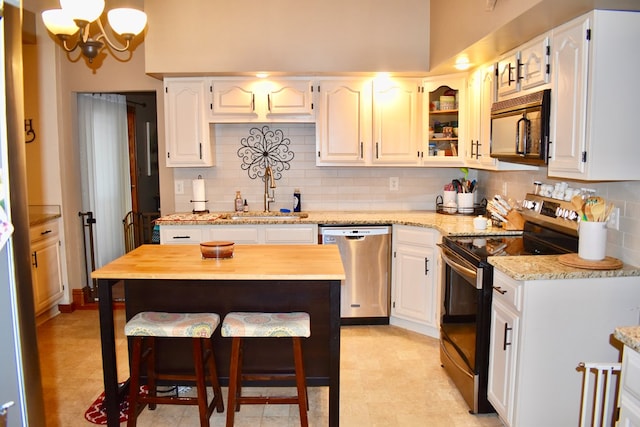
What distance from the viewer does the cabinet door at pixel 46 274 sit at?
427cm

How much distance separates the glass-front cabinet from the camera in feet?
13.9

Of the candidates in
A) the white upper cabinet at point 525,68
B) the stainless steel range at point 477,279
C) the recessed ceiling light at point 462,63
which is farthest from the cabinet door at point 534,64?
the stainless steel range at point 477,279

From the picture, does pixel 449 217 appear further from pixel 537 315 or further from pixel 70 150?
pixel 70 150

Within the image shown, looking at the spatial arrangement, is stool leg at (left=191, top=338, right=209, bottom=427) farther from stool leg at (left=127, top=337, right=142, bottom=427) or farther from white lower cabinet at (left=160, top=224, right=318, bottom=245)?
white lower cabinet at (left=160, top=224, right=318, bottom=245)

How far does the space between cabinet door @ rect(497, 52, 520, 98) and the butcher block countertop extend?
1.52 m

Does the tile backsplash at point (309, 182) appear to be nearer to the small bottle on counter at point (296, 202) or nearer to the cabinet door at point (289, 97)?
the small bottle on counter at point (296, 202)

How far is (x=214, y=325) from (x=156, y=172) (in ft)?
16.3

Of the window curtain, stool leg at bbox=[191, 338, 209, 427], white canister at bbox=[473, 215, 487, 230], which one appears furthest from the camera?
the window curtain

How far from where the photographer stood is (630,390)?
5.38ft

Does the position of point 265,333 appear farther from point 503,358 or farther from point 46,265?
point 46,265

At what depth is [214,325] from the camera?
2.53m

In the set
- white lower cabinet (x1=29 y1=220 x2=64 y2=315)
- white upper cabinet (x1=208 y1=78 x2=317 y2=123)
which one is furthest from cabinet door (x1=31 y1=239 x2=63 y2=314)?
white upper cabinet (x1=208 y1=78 x2=317 y2=123)

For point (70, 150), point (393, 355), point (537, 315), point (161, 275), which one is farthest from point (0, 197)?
point (70, 150)

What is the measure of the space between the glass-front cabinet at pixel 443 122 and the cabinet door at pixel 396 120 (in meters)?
0.09
